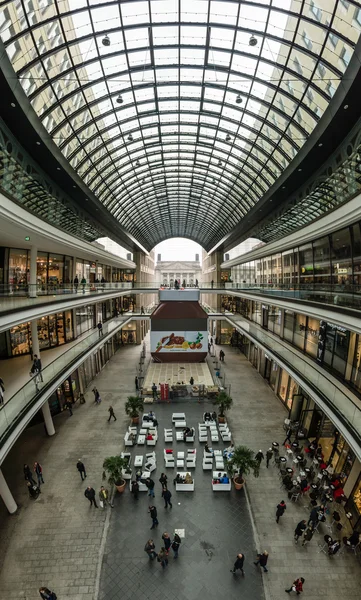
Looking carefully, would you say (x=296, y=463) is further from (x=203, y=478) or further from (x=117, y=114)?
(x=117, y=114)

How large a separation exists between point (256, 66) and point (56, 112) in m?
10.2

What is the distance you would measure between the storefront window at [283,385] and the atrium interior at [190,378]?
0.20 m

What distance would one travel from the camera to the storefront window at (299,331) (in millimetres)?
19891

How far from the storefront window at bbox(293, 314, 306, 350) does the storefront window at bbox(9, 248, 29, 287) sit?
18.2 metres

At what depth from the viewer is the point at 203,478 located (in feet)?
46.0

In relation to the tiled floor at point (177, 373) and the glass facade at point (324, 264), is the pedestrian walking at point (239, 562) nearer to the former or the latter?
the glass facade at point (324, 264)

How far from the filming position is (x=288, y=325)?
22875mm

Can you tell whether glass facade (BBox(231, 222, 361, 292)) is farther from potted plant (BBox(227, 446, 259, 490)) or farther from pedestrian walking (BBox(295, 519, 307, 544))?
pedestrian walking (BBox(295, 519, 307, 544))

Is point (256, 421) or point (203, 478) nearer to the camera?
point (203, 478)

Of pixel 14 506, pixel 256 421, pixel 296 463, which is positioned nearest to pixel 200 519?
pixel 296 463

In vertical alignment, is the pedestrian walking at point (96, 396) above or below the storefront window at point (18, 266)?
below

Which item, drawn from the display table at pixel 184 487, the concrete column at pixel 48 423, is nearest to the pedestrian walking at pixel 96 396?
the concrete column at pixel 48 423

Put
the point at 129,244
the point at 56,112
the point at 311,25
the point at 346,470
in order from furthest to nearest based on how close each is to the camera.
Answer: the point at 129,244
the point at 56,112
the point at 346,470
the point at 311,25

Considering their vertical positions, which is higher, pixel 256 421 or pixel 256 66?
pixel 256 66
